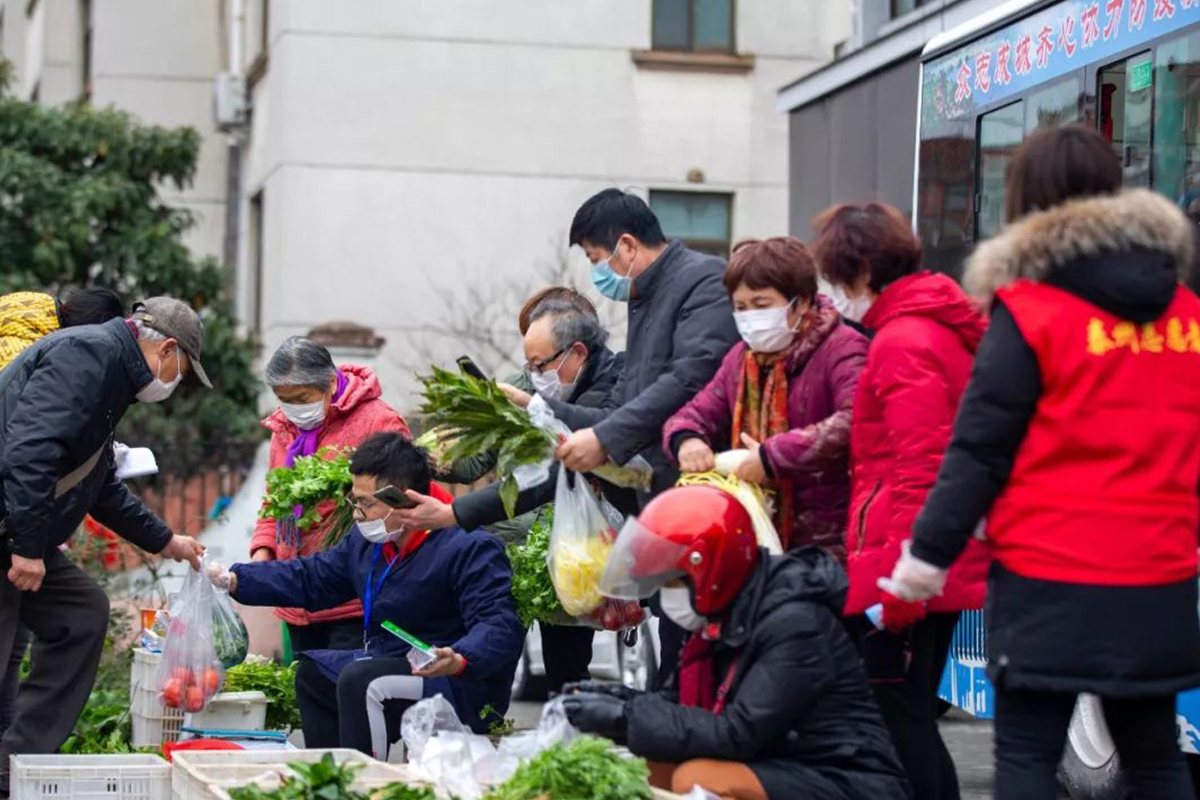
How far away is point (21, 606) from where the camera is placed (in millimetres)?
8117

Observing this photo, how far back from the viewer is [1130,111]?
8.28 m

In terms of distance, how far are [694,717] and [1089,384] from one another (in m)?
1.41

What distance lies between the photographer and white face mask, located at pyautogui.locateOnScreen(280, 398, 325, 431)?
8.41 m

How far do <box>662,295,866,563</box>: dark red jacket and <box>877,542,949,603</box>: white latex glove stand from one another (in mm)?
783

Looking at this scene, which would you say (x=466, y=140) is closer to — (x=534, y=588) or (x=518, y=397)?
(x=534, y=588)

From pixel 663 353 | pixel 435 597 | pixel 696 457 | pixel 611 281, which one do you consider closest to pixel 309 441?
pixel 435 597

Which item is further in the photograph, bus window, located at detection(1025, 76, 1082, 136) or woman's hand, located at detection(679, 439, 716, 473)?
bus window, located at detection(1025, 76, 1082, 136)

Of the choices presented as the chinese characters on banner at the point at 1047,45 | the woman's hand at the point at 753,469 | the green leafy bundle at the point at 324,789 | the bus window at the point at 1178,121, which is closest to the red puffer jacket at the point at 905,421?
the woman's hand at the point at 753,469

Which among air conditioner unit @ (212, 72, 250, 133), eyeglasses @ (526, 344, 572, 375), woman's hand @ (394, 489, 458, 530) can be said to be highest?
air conditioner unit @ (212, 72, 250, 133)

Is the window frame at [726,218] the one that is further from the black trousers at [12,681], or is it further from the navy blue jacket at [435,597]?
the navy blue jacket at [435,597]

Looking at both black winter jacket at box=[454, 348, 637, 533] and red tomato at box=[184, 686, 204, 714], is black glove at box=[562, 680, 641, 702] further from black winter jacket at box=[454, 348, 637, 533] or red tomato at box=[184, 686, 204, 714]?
red tomato at box=[184, 686, 204, 714]

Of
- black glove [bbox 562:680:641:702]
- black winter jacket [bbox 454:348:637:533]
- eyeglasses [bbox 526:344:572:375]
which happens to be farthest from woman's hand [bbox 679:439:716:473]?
eyeglasses [bbox 526:344:572:375]

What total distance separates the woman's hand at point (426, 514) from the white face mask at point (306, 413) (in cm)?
131

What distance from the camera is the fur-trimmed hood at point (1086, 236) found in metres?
4.85
